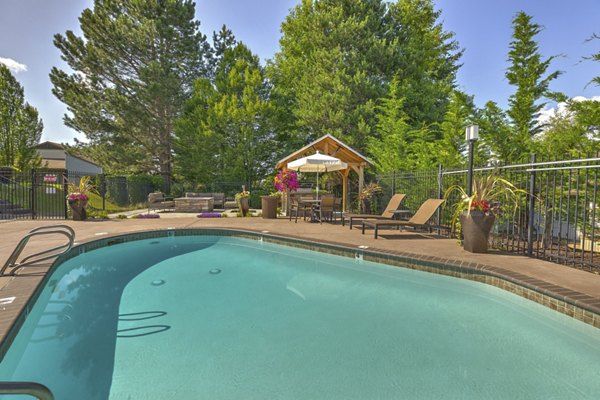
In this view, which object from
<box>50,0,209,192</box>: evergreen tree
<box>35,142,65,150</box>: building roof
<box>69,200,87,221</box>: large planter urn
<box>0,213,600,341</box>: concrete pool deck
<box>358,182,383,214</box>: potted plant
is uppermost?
<box>50,0,209,192</box>: evergreen tree

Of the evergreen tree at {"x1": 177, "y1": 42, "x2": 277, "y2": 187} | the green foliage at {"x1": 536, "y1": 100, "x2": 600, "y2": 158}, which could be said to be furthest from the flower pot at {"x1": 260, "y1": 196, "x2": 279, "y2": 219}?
the evergreen tree at {"x1": 177, "y1": 42, "x2": 277, "y2": 187}

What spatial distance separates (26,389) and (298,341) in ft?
8.66

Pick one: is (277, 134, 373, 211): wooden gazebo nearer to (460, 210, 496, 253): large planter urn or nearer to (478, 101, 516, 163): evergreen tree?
(478, 101, 516, 163): evergreen tree

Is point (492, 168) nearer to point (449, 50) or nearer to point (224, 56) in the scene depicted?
point (224, 56)

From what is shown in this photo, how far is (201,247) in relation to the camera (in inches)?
337

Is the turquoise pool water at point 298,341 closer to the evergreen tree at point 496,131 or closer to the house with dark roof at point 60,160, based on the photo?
the evergreen tree at point 496,131

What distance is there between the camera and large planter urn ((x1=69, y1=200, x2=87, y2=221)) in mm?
11711

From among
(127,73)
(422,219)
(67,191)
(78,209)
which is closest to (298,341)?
(422,219)

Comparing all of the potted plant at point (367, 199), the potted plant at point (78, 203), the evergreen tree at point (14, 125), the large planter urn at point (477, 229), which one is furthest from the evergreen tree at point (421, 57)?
the evergreen tree at point (14, 125)

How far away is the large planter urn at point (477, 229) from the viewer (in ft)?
20.2

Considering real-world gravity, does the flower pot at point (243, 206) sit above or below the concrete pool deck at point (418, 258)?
above

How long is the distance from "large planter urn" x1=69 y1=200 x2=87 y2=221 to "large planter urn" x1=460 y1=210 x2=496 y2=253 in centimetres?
1276

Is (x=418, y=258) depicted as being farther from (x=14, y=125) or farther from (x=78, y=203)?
(x=14, y=125)

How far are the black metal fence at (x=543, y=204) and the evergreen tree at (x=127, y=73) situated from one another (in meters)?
18.4
